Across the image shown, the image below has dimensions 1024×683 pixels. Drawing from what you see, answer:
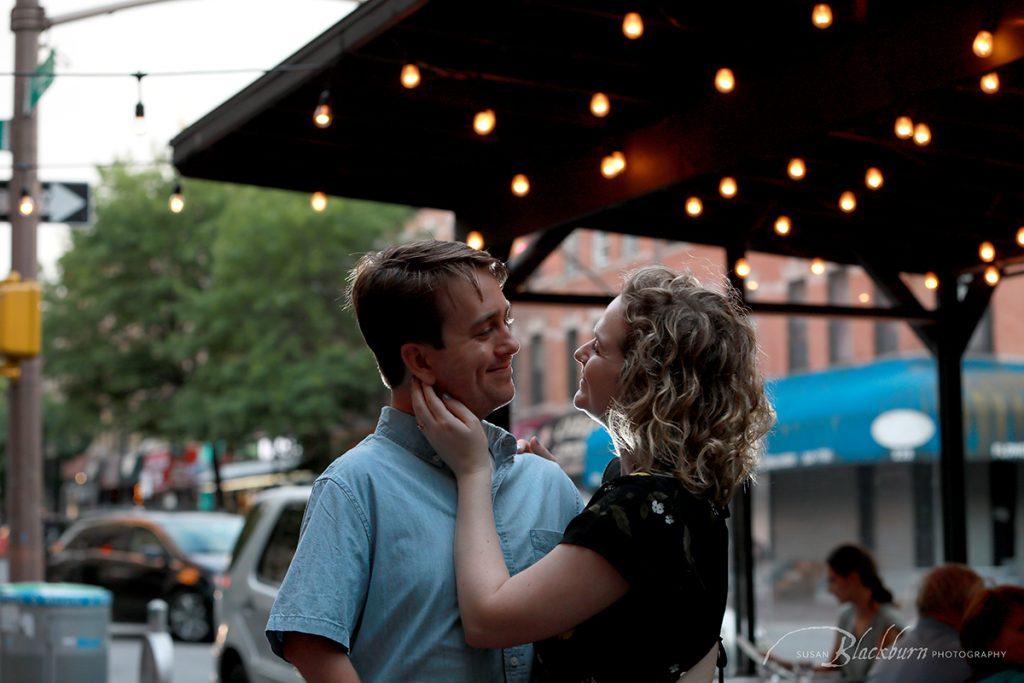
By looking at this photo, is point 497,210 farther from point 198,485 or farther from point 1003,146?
point 198,485

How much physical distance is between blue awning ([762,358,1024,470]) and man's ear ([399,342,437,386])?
57.8 feet

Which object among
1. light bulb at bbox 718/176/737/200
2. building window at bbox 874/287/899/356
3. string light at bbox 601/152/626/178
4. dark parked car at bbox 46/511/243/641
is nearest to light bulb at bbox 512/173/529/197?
string light at bbox 601/152/626/178

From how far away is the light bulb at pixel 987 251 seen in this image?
9.75m

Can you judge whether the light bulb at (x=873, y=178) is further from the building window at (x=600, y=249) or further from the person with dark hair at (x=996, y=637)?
the building window at (x=600, y=249)

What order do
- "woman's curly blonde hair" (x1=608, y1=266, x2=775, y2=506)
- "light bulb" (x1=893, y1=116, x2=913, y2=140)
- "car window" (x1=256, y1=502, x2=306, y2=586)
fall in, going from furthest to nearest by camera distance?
"car window" (x1=256, y1=502, x2=306, y2=586), "light bulb" (x1=893, y1=116, x2=913, y2=140), "woman's curly blonde hair" (x1=608, y1=266, x2=775, y2=506)

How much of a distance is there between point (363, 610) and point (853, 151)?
21.6 ft

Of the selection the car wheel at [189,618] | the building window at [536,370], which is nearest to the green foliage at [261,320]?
the building window at [536,370]

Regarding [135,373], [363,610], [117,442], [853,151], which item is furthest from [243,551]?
[117,442]

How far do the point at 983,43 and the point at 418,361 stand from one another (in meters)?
3.74

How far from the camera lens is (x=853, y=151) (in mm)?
8188

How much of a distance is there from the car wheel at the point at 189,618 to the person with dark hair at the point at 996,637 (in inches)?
538

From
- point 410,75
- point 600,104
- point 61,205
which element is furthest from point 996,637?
point 61,205

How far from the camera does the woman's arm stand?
2.10 metres

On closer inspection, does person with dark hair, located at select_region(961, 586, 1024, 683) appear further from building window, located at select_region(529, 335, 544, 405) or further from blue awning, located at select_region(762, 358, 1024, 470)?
building window, located at select_region(529, 335, 544, 405)
